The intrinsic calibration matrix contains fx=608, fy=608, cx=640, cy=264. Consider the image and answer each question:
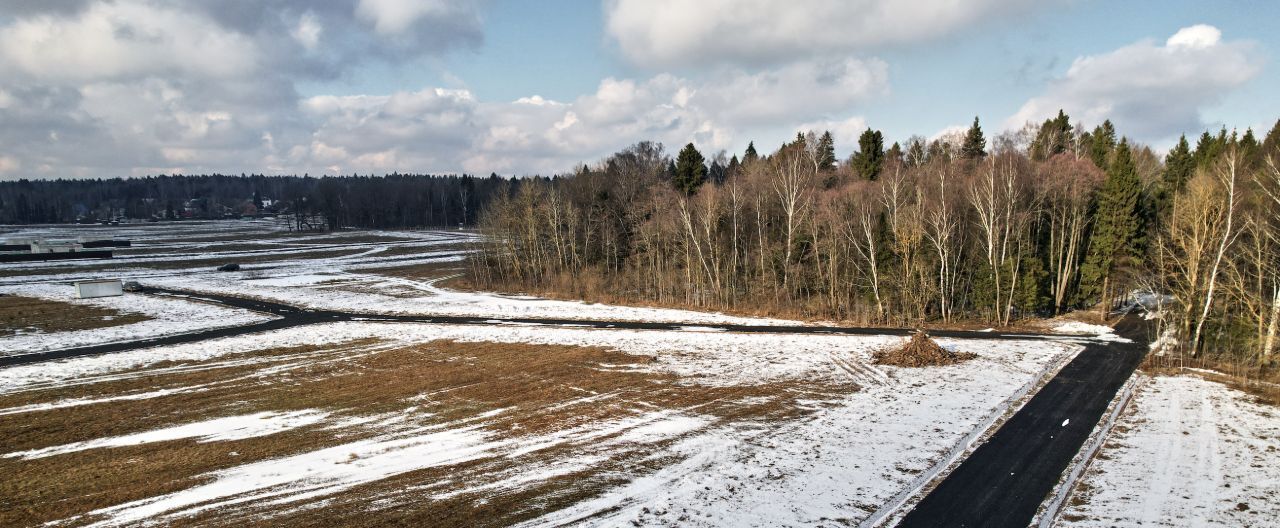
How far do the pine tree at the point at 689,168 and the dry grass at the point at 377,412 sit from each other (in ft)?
139

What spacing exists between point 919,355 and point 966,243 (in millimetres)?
22573

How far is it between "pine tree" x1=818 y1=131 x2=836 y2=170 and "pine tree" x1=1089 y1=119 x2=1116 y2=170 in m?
28.2

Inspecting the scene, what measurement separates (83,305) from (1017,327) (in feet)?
251

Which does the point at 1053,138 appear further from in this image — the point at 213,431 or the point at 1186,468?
the point at 213,431

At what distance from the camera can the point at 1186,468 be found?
688 inches

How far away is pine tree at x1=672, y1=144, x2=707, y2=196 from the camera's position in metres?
74.2

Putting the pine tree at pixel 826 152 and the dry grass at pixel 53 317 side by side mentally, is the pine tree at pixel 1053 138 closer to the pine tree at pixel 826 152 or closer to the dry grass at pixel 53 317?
the pine tree at pixel 826 152

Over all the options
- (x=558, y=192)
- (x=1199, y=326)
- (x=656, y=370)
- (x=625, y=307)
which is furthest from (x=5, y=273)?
(x=1199, y=326)

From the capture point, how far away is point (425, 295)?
61.1 m

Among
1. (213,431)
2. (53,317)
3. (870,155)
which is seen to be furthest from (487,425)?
(870,155)

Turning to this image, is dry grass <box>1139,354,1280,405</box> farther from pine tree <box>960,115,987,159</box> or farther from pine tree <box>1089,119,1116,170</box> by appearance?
pine tree <box>960,115,987,159</box>

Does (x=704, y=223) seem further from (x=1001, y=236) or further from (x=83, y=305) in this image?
(x=83, y=305)

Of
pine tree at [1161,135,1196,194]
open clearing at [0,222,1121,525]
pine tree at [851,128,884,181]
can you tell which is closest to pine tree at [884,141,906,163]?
pine tree at [851,128,884,181]

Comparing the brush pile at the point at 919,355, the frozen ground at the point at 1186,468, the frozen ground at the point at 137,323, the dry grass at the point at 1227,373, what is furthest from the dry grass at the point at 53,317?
the dry grass at the point at 1227,373
